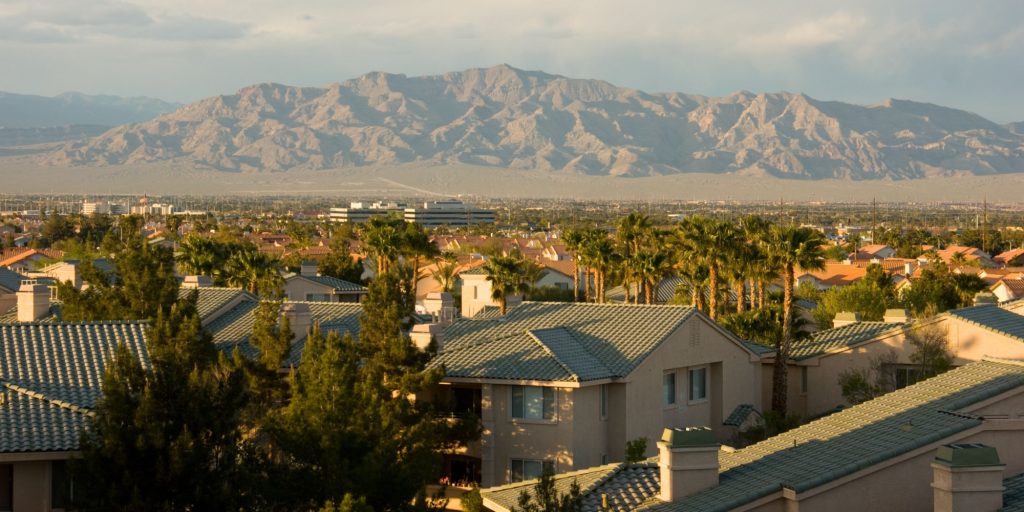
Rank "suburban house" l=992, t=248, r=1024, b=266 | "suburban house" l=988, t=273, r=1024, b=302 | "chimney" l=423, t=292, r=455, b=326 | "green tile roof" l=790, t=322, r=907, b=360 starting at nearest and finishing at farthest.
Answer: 1. "chimney" l=423, t=292, r=455, b=326
2. "green tile roof" l=790, t=322, r=907, b=360
3. "suburban house" l=988, t=273, r=1024, b=302
4. "suburban house" l=992, t=248, r=1024, b=266

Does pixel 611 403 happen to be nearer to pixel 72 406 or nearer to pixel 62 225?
pixel 72 406

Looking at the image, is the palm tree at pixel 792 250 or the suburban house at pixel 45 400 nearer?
the suburban house at pixel 45 400

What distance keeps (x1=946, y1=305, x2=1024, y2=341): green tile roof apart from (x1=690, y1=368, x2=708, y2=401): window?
6.70 m

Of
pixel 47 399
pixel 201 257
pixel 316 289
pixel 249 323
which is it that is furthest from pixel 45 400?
pixel 316 289

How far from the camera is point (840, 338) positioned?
42.2 m

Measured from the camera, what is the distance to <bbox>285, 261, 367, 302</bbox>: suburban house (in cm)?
6234

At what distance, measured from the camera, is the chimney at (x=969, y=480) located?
16.8m

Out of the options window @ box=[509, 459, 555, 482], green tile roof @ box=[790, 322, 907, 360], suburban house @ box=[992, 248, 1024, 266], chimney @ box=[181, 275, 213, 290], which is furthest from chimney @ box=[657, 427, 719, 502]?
suburban house @ box=[992, 248, 1024, 266]

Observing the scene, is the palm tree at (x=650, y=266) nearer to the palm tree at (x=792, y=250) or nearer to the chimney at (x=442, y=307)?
the palm tree at (x=792, y=250)

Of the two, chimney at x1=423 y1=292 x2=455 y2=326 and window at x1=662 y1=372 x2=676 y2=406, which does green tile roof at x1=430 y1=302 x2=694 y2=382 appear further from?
chimney at x1=423 y1=292 x2=455 y2=326

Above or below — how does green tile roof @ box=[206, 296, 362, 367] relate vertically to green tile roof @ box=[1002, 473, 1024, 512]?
above

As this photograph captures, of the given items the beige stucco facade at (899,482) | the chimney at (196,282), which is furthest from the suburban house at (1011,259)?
the beige stucco facade at (899,482)

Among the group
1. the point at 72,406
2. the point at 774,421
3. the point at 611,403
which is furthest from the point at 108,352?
the point at 774,421

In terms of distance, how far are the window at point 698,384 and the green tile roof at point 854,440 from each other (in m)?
12.7
